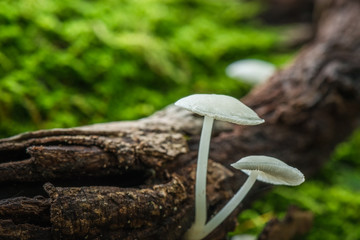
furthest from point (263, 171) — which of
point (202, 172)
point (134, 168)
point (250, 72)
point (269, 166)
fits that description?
point (250, 72)

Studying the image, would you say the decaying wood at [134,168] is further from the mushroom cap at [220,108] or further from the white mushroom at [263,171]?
the mushroom cap at [220,108]

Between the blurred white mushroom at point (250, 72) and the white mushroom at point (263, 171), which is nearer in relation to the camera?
the white mushroom at point (263, 171)

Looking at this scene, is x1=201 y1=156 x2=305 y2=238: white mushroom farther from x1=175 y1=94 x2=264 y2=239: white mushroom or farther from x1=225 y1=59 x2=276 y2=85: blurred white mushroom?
x1=225 y1=59 x2=276 y2=85: blurred white mushroom

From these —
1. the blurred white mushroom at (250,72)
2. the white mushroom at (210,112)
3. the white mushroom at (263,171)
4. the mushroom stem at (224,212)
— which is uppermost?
the blurred white mushroom at (250,72)

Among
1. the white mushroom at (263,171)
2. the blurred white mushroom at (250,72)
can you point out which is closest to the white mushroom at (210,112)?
the white mushroom at (263,171)

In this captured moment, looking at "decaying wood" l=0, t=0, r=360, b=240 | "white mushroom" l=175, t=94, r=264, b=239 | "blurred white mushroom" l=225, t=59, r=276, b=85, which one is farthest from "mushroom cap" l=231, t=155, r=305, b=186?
"blurred white mushroom" l=225, t=59, r=276, b=85

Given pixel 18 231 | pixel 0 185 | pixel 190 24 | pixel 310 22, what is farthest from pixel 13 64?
pixel 310 22

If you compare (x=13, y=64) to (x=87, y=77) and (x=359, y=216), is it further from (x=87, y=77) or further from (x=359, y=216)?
(x=359, y=216)
